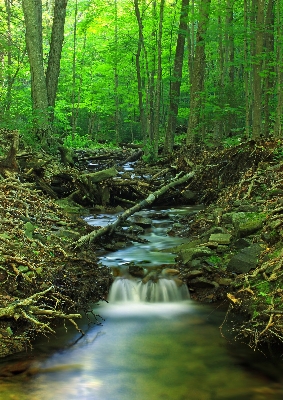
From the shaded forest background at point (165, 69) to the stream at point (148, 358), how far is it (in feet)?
21.5

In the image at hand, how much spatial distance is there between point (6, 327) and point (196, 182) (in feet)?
25.7

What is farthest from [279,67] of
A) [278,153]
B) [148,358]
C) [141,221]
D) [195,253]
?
[148,358]

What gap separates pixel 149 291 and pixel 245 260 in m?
1.43

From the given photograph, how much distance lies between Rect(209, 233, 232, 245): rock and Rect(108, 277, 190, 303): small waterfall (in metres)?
1.17

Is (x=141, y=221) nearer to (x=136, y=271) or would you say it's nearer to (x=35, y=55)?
(x=136, y=271)

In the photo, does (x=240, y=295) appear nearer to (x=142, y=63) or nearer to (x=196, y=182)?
(x=196, y=182)

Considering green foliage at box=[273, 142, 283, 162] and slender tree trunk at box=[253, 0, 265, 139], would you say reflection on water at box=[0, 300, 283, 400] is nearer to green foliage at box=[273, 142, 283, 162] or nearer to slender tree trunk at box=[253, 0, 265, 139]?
green foliage at box=[273, 142, 283, 162]

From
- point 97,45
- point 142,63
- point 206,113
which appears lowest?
point 206,113

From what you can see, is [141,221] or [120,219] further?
[141,221]

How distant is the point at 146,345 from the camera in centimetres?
481

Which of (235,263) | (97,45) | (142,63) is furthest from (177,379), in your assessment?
(97,45)

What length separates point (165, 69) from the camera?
26.8 meters

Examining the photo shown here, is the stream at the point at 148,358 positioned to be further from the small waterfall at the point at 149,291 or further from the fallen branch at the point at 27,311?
the fallen branch at the point at 27,311

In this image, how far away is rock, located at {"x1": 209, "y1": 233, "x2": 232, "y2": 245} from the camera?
22.2 feet
